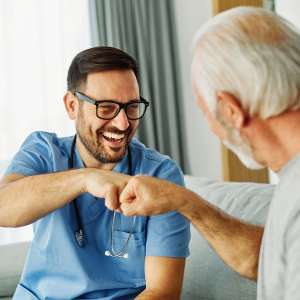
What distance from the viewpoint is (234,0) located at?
10.9ft

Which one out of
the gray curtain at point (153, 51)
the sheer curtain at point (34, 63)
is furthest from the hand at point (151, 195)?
the gray curtain at point (153, 51)

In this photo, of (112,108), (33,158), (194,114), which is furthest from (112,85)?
(194,114)

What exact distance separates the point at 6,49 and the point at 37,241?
6.65ft

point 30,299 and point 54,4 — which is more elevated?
point 54,4

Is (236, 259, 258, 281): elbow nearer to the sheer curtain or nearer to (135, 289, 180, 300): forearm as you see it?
(135, 289, 180, 300): forearm

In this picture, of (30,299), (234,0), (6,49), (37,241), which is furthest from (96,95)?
(6,49)

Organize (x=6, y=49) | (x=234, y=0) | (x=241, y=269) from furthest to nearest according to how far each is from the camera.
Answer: (x=6, y=49), (x=234, y=0), (x=241, y=269)

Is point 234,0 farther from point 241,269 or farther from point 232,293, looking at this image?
point 241,269

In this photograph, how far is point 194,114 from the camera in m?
4.21

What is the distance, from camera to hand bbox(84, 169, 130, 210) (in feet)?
5.00

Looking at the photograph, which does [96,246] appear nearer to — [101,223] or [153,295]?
[101,223]

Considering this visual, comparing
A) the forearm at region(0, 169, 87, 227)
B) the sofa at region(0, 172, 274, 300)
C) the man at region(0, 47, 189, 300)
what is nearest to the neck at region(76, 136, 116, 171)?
the man at region(0, 47, 189, 300)

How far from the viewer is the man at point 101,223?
5.94ft

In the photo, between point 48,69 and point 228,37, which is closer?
point 228,37
